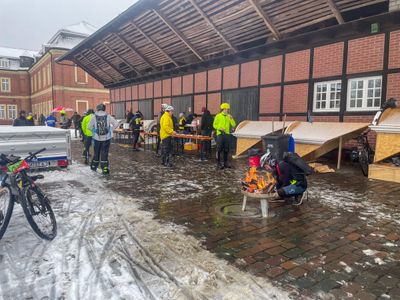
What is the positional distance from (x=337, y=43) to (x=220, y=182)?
5991 mm

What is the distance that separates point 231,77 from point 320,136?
6.04m

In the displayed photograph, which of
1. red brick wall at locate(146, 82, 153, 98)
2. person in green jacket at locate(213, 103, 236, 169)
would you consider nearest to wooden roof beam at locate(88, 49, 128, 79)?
red brick wall at locate(146, 82, 153, 98)

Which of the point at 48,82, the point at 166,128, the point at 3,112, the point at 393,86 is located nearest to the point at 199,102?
the point at 166,128

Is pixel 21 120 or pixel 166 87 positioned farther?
pixel 166 87

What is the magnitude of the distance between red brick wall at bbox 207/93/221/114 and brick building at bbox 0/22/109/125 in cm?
1951

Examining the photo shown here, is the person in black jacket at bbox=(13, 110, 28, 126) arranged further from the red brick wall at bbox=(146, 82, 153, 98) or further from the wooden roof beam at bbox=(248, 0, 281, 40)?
the wooden roof beam at bbox=(248, 0, 281, 40)

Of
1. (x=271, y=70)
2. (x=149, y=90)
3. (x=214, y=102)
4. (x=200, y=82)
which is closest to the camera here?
(x=271, y=70)

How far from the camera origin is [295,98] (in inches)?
430

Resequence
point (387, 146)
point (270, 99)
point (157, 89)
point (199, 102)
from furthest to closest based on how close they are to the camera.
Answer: point (157, 89) → point (199, 102) → point (270, 99) → point (387, 146)

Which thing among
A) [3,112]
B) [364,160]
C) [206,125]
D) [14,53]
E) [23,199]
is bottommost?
[23,199]

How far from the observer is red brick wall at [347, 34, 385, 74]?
8695 millimetres

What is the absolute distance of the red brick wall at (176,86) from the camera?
1703cm

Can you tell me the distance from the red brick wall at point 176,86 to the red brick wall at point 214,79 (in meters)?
2.63

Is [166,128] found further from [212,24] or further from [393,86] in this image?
[393,86]
